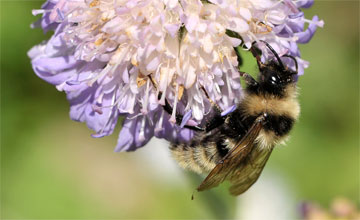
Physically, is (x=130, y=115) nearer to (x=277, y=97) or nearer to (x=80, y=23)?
(x=80, y=23)

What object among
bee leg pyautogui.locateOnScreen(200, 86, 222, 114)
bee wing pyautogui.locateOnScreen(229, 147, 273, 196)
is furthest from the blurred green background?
bee leg pyautogui.locateOnScreen(200, 86, 222, 114)

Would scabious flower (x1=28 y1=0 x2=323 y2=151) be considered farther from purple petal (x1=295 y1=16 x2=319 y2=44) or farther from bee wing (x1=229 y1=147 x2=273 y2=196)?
bee wing (x1=229 y1=147 x2=273 y2=196)

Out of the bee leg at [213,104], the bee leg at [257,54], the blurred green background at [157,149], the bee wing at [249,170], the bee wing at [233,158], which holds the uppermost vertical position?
the bee leg at [257,54]

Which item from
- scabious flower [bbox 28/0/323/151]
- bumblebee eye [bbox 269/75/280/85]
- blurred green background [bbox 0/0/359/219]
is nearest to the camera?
scabious flower [bbox 28/0/323/151]

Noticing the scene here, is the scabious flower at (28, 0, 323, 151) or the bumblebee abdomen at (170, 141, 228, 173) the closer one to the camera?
the scabious flower at (28, 0, 323, 151)

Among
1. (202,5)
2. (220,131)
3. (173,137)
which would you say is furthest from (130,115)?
(202,5)

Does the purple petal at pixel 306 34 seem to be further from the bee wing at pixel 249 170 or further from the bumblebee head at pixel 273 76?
the bee wing at pixel 249 170

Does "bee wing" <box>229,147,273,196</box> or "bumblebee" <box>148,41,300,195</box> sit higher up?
"bumblebee" <box>148,41,300,195</box>

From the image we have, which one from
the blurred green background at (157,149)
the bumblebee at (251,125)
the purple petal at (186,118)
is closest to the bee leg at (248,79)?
the bumblebee at (251,125)
